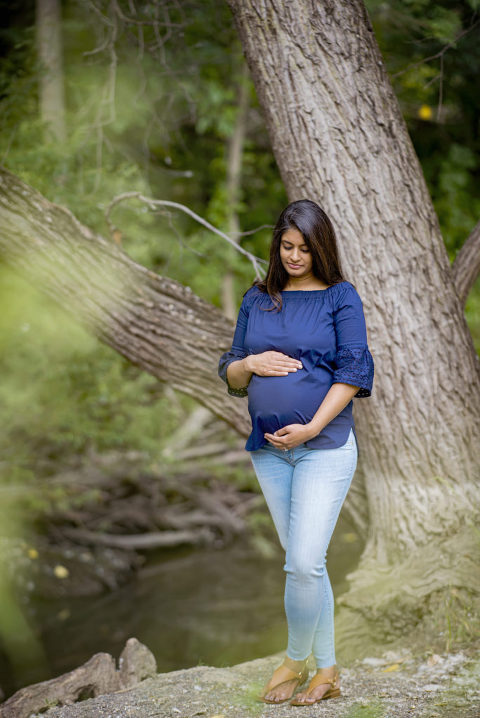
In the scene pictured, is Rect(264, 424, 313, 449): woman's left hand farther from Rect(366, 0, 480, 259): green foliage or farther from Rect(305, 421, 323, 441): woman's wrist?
Rect(366, 0, 480, 259): green foliage

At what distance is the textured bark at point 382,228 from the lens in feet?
10.8

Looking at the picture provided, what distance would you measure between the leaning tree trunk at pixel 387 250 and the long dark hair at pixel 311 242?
0.87 metres

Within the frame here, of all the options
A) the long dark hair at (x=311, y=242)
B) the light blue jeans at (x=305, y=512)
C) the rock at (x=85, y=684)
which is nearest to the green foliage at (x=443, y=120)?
the long dark hair at (x=311, y=242)

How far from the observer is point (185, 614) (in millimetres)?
5746

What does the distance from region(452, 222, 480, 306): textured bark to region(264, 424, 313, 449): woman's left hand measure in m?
1.67

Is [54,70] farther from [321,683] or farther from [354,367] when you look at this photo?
[321,683]

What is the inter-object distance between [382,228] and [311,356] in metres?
1.19

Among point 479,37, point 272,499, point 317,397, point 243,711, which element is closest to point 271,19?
point 317,397

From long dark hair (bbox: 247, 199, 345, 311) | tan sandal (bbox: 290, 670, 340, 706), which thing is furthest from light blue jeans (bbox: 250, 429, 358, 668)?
long dark hair (bbox: 247, 199, 345, 311)

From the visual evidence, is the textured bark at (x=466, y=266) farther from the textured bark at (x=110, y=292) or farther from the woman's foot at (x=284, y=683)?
the woman's foot at (x=284, y=683)

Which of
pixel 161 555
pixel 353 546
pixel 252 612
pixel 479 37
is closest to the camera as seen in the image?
pixel 479 37

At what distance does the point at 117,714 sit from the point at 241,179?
711cm

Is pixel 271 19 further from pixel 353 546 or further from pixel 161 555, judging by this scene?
→ pixel 161 555

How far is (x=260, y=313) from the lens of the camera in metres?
2.58
